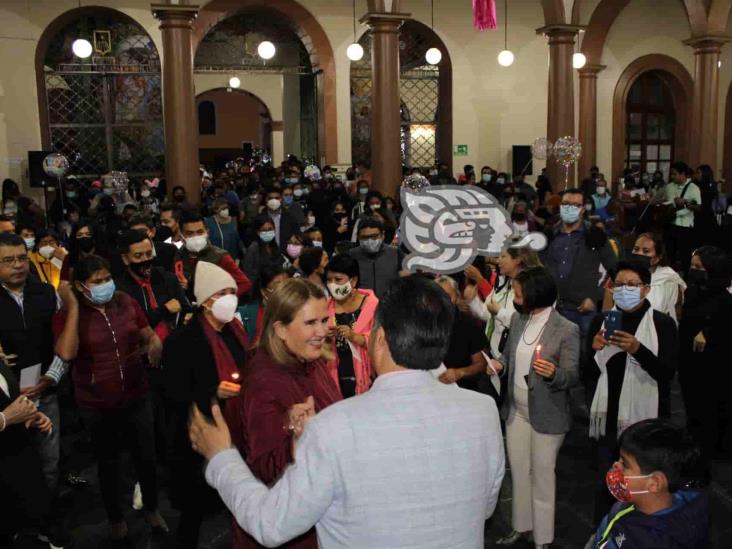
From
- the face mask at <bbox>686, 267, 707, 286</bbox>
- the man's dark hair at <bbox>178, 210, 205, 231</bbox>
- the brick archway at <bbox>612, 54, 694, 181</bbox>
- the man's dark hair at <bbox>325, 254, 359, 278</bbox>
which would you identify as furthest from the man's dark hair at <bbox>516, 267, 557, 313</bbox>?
the brick archway at <bbox>612, 54, 694, 181</bbox>

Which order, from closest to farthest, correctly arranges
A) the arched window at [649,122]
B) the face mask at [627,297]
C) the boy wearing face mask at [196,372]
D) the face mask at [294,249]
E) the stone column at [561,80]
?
the boy wearing face mask at [196,372], the face mask at [627,297], the face mask at [294,249], the stone column at [561,80], the arched window at [649,122]

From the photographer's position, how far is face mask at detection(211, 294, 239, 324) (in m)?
4.01

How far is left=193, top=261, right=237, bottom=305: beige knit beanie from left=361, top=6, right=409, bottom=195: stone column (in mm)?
10095

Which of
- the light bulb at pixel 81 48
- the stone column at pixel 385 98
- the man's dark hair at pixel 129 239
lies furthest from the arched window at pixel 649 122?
the man's dark hair at pixel 129 239

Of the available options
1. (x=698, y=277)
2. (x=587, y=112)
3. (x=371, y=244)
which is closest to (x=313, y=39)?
(x=587, y=112)

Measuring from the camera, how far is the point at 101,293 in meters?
4.59

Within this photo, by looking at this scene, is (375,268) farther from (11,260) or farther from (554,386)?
(11,260)

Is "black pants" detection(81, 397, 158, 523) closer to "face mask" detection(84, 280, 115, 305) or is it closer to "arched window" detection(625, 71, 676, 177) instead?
"face mask" detection(84, 280, 115, 305)

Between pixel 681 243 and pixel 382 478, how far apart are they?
11.1 m

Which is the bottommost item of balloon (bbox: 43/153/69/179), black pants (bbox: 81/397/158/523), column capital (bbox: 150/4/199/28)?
black pants (bbox: 81/397/158/523)

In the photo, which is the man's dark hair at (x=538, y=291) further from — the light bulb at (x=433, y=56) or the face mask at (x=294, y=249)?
the light bulb at (x=433, y=56)

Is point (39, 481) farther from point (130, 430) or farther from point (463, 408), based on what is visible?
point (463, 408)

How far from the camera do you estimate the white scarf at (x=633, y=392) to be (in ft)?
14.0

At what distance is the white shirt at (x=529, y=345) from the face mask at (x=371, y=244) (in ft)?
8.69
